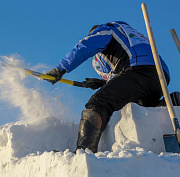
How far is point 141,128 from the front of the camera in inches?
81.9

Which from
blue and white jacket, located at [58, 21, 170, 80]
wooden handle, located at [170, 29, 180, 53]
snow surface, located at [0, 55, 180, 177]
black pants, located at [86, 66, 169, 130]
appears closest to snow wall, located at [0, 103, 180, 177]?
snow surface, located at [0, 55, 180, 177]

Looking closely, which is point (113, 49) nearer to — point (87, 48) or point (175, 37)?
point (87, 48)

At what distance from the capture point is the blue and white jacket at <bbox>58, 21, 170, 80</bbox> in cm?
246

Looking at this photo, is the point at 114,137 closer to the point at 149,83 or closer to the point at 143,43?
the point at 149,83

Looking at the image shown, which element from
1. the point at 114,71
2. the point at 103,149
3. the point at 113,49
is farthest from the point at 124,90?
the point at 103,149

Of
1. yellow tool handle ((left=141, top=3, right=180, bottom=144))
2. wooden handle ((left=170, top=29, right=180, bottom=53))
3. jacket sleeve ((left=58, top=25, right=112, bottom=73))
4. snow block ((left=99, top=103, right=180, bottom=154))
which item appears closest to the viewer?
yellow tool handle ((left=141, top=3, right=180, bottom=144))

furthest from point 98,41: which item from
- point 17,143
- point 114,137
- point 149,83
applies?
point 17,143

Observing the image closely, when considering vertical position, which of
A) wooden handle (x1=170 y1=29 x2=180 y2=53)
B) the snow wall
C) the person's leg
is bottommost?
the snow wall

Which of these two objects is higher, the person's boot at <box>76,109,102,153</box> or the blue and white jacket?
the blue and white jacket

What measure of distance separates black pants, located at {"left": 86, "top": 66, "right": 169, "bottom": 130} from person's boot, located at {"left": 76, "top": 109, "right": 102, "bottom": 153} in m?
0.06

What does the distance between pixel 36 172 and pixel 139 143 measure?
84 centimetres

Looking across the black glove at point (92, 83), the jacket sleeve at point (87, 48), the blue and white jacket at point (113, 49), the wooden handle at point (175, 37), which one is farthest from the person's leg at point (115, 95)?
the black glove at point (92, 83)

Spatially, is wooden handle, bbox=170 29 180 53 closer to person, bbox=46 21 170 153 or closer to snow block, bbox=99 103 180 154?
person, bbox=46 21 170 153

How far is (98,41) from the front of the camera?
249 cm
